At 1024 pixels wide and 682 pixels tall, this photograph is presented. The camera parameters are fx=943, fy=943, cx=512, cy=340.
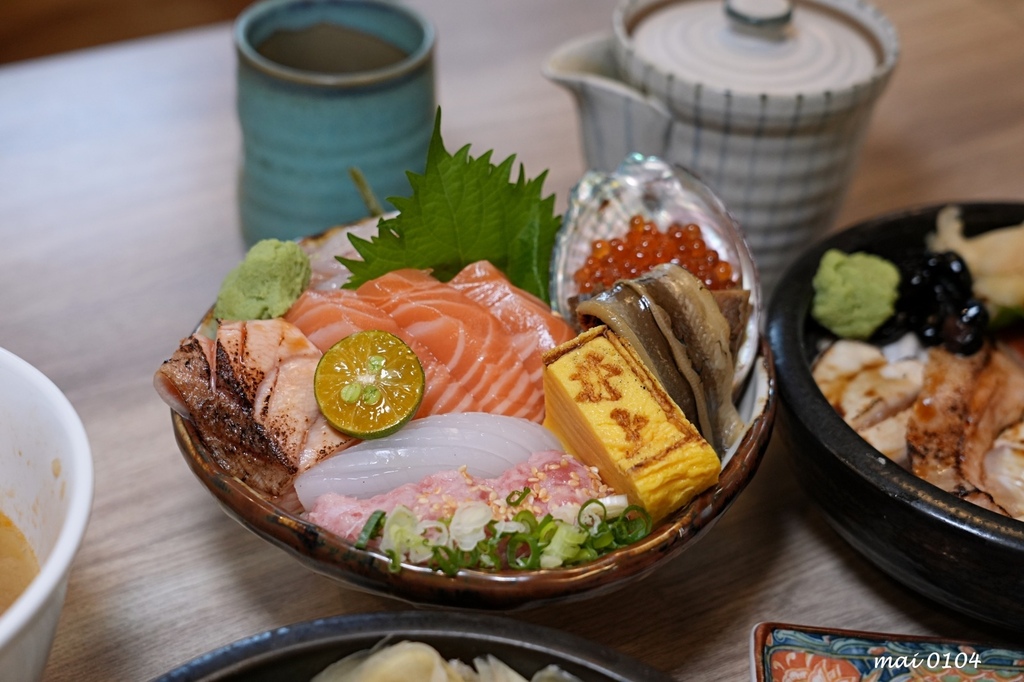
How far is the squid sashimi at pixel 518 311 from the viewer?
3.92 ft

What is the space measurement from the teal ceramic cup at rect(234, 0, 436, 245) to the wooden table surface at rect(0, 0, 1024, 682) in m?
0.26

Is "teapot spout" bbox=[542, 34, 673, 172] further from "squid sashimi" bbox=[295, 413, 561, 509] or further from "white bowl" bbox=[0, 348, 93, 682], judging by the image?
"white bowl" bbox=[0, 348, 93, 682]

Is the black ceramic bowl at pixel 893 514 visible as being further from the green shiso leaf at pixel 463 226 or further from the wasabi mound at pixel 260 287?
the wasabi mound at pixel 260 287

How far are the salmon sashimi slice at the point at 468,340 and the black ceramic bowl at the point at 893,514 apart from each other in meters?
0.31

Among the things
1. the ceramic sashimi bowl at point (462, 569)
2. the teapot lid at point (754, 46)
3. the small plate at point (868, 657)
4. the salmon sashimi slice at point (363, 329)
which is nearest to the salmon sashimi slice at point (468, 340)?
the salmon sashimi slice at point (363, 329)

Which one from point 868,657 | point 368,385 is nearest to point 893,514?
point 868,657

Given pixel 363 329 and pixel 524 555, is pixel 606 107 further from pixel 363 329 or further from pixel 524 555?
pixel 524 555

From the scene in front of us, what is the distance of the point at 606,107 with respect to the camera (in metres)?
1.51

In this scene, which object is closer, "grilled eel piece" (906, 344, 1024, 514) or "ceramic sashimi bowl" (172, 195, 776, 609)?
"ceramic sashimi bowl" (172, 195, 776, 609)

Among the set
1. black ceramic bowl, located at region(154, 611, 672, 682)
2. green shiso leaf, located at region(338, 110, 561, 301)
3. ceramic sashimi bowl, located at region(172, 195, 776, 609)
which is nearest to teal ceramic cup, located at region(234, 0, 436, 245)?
green shiso leaf, located at region(338, 110, 561, 301)

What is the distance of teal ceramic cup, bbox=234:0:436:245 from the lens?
4.60ft

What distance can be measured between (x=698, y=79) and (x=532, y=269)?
0.41m

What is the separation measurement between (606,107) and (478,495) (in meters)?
0.76

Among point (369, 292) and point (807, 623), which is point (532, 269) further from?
point (807, 623)
